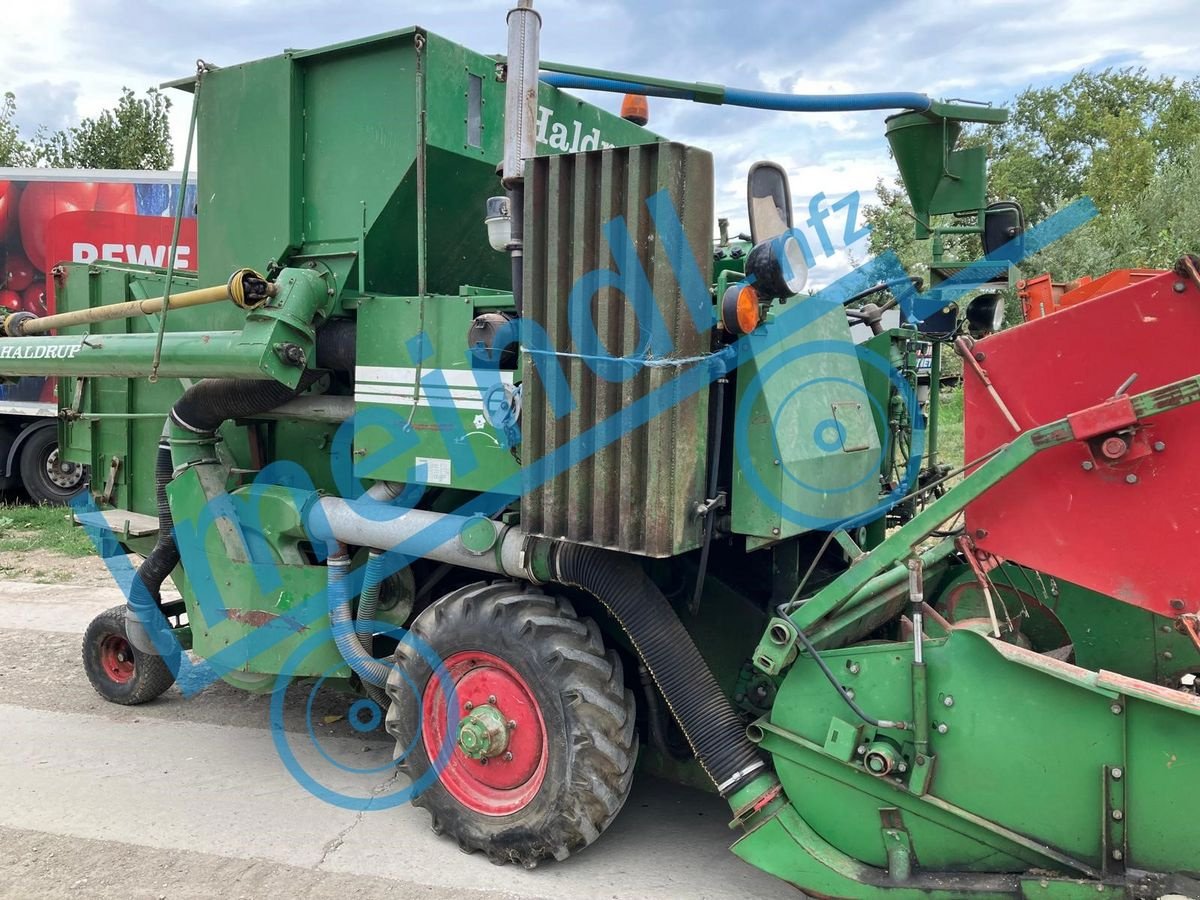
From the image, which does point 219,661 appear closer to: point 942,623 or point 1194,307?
point 942,623

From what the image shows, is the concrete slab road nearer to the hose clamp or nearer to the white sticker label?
the hose clamp

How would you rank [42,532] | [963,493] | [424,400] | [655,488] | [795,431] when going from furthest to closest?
[42,532] < [424,400] < [795,431] < [655,488] < [963,493]

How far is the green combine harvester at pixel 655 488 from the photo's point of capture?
259 centimetres

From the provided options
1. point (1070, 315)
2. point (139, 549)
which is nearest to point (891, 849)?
point (1070, 315)

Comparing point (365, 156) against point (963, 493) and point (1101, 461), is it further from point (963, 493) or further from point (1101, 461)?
point (1101, 461)

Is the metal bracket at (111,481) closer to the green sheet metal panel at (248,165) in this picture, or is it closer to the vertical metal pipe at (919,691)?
the green sheet metal panel at (248,165)

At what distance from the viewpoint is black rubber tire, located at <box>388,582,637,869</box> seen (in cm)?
312

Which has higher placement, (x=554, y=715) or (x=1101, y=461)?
(x=1101, y=461)

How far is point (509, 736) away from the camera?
3.28m

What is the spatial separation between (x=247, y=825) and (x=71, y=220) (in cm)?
1002

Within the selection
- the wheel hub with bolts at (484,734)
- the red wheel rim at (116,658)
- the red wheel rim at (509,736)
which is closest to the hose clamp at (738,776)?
the red wheel rim at (509,736)

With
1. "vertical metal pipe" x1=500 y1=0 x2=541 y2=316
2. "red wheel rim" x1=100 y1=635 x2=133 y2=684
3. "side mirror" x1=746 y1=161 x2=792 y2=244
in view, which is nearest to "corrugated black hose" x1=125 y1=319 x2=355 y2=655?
"red wheel rim" x1=100 y1=635 x2=133 y2=684

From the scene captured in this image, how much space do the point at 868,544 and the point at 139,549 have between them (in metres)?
3.75

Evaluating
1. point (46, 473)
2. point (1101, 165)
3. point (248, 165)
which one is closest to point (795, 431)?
point (248, 165)
